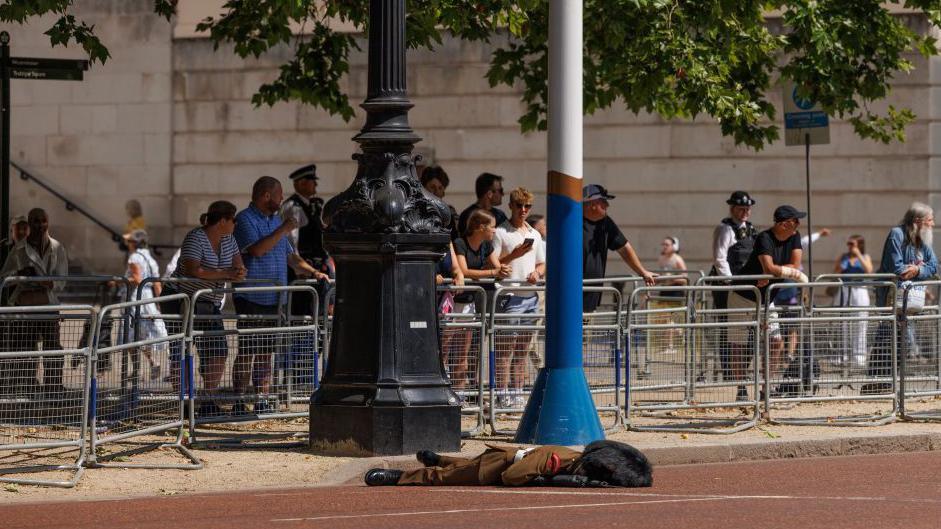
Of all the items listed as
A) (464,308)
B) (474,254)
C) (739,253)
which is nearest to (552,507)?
(464,308)

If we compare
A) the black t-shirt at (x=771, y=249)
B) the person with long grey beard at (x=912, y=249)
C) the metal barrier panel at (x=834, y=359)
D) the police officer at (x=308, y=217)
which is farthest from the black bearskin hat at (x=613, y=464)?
the person with long grey beard at (x=912, y=249)

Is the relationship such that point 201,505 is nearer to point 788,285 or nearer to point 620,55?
point 788,285

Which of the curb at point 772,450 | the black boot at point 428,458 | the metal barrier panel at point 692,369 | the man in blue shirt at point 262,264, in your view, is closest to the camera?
the black boot at point 428,458

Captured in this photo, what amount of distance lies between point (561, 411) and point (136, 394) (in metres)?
2.92

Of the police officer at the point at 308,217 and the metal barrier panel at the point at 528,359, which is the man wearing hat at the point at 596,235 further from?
the police officer at the point at 308,217

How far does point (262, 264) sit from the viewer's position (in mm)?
14305

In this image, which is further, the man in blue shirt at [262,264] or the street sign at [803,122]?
the street sign at [803,122]

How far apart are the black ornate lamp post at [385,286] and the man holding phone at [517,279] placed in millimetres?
1498

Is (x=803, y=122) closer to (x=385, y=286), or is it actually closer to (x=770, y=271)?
(x=770, y=271)

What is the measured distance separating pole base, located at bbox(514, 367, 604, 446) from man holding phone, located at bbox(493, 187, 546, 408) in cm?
119

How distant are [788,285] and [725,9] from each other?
357 cm

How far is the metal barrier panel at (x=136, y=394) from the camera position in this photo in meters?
11.0

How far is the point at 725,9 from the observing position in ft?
53.6

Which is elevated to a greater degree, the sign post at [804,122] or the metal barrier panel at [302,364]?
the sign post at [804,122]
